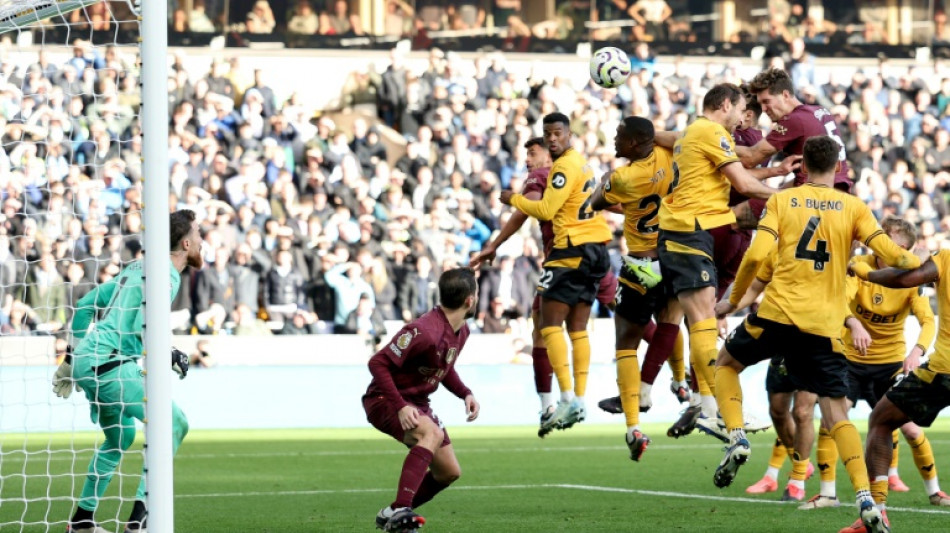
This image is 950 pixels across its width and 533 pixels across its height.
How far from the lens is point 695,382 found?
11.4 meters

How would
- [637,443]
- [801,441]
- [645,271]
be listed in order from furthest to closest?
1. [801,441]
2. [645,271]
3. [637,443]

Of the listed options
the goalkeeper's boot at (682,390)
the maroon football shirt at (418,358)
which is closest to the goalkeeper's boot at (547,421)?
the goalkeeper's boot at (682,390)

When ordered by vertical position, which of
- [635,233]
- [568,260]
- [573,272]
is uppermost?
[635,233]

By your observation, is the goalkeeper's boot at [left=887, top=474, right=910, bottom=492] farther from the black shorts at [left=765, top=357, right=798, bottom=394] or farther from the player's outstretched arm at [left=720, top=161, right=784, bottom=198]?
the player's outstretched arm at [left=720, top=161, right=784, bottom=198]

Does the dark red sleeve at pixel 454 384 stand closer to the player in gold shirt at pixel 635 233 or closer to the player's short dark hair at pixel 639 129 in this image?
the player in gold shirt at pixel 635 233

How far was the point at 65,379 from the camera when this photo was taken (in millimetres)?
8680

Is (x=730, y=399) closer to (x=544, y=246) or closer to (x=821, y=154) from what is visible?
(x=821, y=154)

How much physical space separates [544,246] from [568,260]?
2.36 feet

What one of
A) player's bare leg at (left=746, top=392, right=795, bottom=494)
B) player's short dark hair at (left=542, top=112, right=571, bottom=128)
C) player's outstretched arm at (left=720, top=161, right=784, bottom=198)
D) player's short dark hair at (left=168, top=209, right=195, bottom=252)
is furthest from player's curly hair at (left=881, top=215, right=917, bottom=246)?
player's short dark hair at (left=168, top=209, right=195, bottom=252)

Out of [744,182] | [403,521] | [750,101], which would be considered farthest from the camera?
[750,101]

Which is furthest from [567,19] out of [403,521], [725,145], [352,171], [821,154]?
[403,521]

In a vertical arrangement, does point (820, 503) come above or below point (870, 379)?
below

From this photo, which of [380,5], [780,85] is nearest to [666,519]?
[780,85]

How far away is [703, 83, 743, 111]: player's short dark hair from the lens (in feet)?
33.6
